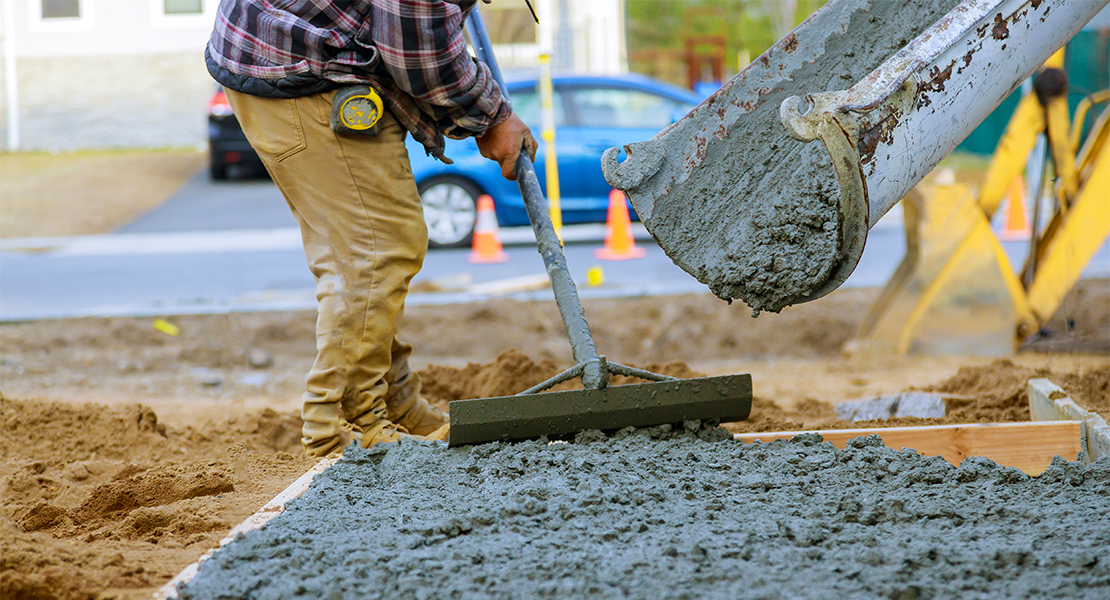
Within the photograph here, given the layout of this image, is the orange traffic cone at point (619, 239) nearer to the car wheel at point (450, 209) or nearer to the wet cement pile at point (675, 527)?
the car wheel at point (450, 209)

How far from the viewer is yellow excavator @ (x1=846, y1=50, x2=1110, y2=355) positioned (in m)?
4.97

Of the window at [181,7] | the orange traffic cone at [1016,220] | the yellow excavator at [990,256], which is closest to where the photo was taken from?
the yellow excavator at [990,256]

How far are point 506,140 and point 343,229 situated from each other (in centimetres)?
61

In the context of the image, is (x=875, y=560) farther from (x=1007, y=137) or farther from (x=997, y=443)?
(x=1007, y=137)

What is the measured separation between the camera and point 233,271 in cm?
858

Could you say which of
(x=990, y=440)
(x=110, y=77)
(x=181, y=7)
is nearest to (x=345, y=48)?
(x=990, y=440)

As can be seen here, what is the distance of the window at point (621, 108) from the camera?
9320mm

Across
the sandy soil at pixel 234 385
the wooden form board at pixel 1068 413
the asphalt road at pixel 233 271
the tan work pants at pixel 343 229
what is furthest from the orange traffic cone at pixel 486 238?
the wooden form board at pixel 1068 413

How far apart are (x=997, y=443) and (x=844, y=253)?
0.86 meters

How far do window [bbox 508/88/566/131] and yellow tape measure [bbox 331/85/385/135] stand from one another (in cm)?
663

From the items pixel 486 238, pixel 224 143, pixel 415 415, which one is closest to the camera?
pixel 415 415

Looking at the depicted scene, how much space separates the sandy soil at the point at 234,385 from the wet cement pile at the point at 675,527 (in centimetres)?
31

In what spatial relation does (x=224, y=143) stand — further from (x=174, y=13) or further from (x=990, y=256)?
(x=990, y=256)

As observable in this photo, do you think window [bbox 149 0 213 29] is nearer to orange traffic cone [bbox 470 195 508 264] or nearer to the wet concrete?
orange traffic cone [bbox 470 195 508 264]
